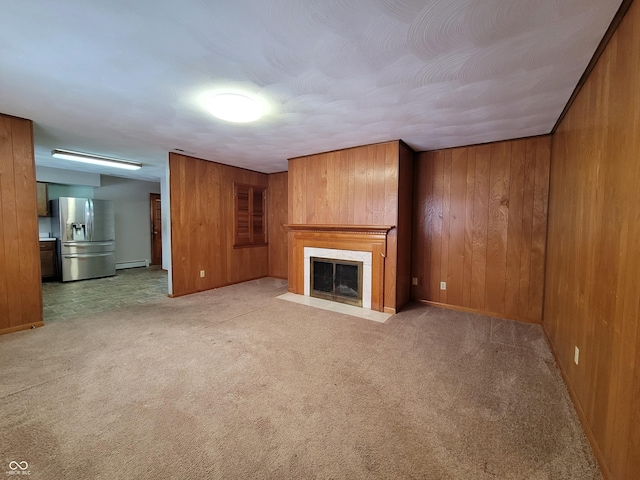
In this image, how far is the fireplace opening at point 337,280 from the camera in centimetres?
391

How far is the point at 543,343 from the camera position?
8.90ft

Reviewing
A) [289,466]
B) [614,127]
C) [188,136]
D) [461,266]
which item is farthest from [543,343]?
[188,136]

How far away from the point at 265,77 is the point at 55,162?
530 cm

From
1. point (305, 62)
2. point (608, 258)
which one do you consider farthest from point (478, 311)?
point (305, 62)

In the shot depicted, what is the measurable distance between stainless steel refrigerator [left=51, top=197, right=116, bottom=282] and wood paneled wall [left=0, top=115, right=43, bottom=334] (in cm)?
295

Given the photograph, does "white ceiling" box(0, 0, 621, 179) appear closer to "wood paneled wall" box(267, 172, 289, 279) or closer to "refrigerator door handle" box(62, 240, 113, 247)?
"wood paneled wall" box(267, 172, 289, 279)

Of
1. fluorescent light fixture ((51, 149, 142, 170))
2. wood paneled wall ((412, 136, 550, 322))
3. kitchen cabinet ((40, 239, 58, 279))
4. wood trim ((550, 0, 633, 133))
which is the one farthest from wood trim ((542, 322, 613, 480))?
kitchen cabinet ((40, 239, 58, 279))

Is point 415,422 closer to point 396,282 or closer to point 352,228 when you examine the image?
point 396,282

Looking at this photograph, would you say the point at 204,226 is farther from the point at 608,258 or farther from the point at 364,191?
the point at 608,258

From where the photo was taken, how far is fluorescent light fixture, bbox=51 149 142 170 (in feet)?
13.5

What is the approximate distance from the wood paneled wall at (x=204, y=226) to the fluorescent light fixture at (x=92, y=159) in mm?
1392

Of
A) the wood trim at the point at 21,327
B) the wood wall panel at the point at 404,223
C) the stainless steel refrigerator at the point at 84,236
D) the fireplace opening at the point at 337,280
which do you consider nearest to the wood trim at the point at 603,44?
the wood wall panel at the point at 404,223

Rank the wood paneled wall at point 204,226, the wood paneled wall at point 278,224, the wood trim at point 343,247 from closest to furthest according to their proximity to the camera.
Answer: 1. the wood trim at point 343,247
2. the wood paneled wall at point 204,226
3. the wood paneled wall at point 278,224

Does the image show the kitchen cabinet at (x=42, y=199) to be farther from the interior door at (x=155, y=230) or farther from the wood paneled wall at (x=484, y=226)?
the wood paneled wall at (x=484, y=226)
